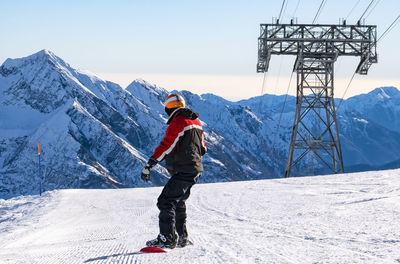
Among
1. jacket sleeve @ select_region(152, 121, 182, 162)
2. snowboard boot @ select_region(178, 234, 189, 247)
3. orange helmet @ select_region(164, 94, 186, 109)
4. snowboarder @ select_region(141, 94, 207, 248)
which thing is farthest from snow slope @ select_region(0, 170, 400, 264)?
orange helmet @ select_region(164, 94, 186, 109)

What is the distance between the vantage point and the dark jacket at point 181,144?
20.6 ft

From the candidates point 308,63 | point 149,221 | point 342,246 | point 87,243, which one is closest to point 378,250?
point 342,246

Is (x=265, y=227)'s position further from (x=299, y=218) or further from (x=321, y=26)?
(x=321, y=26)

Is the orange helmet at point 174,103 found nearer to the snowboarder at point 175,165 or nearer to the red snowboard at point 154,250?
the snowboarder at point 175,165

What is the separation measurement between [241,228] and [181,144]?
2254 millimetres

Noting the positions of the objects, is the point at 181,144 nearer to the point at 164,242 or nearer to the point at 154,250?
the point at 164,242

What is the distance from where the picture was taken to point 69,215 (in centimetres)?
1327

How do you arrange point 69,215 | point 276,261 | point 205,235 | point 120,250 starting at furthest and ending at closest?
point 69,215 → point 205,235 → point 120,250 → point 276,261

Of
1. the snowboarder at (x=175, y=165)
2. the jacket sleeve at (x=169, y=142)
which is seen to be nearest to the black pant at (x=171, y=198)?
the snowboarder at (x=175, y=165)

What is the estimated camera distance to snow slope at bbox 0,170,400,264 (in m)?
5.70

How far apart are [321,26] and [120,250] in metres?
25.8

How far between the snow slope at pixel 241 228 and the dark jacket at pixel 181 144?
106cm

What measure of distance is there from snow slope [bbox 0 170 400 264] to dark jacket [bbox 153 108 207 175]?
106cm

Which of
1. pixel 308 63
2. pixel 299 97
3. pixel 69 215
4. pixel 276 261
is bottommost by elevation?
pixel 69 215
